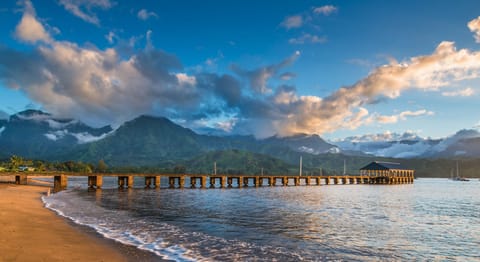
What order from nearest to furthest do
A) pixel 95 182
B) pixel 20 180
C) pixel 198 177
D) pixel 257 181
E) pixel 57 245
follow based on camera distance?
pixel 57 245, pixel 95 182, pixel 20 180, pixel 198 177, pixel 257 181

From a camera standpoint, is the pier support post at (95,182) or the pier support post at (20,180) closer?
the pier support post at (20,180)

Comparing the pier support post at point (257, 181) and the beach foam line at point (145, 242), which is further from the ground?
the beach foam line at point (145, 242)

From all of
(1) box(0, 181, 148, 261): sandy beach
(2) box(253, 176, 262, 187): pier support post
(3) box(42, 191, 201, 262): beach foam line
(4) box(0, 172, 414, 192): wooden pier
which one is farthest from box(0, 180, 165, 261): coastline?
(2) box(253, 176, 262, 187): pier support post

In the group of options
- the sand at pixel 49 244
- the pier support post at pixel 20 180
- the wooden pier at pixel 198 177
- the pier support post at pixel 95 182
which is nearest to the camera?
the sand at pixel 49 244

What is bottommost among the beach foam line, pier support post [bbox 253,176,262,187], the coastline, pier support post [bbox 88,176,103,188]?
pier support post [bbox 253,176,262,187]

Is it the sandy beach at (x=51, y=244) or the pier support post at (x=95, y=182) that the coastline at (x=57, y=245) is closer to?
the sandy beach at (x=51, y=244)

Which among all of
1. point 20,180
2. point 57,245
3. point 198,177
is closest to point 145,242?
point 57,245

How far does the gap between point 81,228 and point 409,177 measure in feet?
644

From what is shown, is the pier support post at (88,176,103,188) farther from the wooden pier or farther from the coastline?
the coastline

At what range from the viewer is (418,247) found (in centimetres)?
2075

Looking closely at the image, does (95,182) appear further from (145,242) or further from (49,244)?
(49,244)

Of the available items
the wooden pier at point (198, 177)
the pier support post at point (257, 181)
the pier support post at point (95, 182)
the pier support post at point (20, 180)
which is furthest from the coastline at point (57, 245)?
the pier support post at point (257, 181)

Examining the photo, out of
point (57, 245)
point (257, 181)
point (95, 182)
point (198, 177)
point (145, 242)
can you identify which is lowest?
point (257, 181)

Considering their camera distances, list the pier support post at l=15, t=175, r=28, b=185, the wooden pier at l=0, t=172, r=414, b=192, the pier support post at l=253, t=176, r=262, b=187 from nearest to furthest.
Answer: the pier support post at l=15, t=175, r=28, b=185
the wooden pier at l=0, t=172, r=414, b=192
the pier support post at l=253, t=176, r=262, b=187
